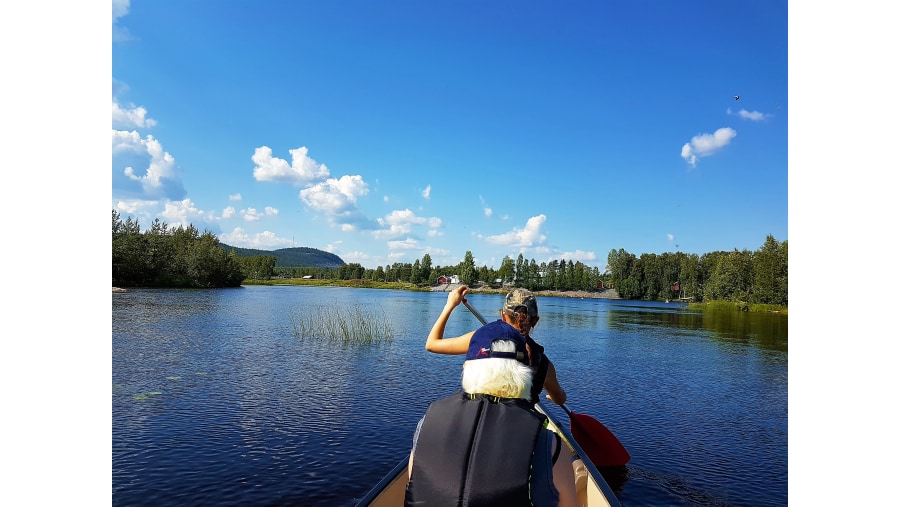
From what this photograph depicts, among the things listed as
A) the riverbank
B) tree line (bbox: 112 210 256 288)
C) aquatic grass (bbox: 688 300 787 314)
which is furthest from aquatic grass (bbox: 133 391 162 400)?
the riverbank

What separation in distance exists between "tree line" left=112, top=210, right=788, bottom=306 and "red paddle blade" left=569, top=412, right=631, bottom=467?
72.0 meters

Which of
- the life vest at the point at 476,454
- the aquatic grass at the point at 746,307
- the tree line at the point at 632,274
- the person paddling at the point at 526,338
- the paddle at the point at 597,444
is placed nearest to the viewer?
the life vest at the point at 476,454

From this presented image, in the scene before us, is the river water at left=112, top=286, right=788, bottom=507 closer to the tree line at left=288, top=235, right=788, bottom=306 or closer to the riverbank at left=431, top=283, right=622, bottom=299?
the tree line at left=288, top=235, right=788, bottom=306

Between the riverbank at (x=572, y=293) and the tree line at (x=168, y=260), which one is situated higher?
the tree line at (x=168, y=260)

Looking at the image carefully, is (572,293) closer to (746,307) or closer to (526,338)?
(746,307)

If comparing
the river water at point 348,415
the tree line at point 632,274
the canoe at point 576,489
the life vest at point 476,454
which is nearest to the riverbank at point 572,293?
the tree line at point 632,274

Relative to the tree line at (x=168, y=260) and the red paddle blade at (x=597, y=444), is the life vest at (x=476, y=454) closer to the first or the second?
the red paddle blade at (x=597, y=444)

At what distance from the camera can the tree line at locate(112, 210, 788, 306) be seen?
71.9m

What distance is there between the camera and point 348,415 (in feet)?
38.9

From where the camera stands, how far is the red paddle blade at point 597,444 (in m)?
8.91

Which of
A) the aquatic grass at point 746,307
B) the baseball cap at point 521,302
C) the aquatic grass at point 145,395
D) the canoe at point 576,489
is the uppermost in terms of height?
the baseball cap at point 521,302

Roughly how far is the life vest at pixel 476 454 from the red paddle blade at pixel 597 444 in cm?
658

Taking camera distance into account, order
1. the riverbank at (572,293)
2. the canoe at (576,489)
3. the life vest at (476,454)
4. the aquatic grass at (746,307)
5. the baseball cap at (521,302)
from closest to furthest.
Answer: the life vest at (476,454) → the baseball cap at (521,302) → the canoe at (576,489) → the aquatic grass at (746,307) → the riverbank at (572,293)
